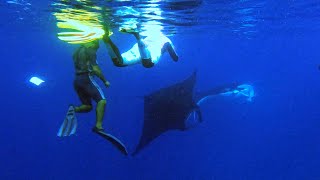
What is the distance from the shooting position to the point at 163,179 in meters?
26.4

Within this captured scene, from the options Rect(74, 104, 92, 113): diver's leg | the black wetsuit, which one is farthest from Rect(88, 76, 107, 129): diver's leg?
Rect(74, 104, 92, 113): diver's leg

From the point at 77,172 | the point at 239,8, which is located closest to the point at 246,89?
the point at 239,8

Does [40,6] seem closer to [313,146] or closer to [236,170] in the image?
[236,170]

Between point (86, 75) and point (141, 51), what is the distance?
4.61ft

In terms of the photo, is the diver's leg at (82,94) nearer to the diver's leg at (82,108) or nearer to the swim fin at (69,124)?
the diver's leg at (82,108)

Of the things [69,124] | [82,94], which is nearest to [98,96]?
[82,94]

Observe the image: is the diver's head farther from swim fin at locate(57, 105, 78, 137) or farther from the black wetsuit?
swim fin at locate(57, 105, 78, 137)

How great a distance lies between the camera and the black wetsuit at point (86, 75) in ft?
24.8

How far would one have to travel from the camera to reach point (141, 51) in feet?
26.2

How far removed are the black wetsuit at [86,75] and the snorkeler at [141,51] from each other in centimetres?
48

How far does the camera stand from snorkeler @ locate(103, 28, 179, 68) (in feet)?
25.7

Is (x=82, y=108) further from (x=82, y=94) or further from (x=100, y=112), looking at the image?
(x=100, y=112)

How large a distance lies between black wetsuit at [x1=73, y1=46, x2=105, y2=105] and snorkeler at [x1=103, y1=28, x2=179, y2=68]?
0.48 metres

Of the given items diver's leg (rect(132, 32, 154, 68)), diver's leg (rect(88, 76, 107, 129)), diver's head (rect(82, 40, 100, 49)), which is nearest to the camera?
diver's leg (rect(88, 76, 107, 129))
